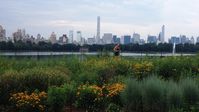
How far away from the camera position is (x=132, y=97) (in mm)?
10172

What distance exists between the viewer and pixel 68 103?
1096 centimetres

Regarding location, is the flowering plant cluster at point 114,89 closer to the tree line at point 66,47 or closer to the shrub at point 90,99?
the shrub at point 90,99

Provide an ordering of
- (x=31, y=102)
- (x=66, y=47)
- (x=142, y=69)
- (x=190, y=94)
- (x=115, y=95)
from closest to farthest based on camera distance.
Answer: (x=190, y=94), (x=31, y=102), (x=115, y=95), (x=142, y=69), (x=66, y=47)

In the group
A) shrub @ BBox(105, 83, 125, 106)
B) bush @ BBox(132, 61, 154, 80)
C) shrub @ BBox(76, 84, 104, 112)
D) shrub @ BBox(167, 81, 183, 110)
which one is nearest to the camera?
shrub @ BBox(167, 81, 183, 110)

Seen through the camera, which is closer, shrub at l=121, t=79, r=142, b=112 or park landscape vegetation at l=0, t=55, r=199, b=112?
park landscape vegetation at l=0, t=55, r=199, b=112

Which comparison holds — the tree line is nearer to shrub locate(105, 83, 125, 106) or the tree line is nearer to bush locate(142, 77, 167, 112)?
shrub locate(105, 83, 125, 106)

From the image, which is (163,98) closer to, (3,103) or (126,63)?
(3,103)

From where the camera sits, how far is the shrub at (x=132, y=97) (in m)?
10.1

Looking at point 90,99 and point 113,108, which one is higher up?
point 90,99

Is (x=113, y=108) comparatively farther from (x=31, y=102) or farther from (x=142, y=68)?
(x=142, y=68)

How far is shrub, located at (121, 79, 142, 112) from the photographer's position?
10.1 meters

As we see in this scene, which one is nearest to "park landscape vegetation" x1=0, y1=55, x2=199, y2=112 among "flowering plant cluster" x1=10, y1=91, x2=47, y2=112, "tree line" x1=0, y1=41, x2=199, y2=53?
"flowering plant cluster" x1=10, y1=91, x2=47, y2=112

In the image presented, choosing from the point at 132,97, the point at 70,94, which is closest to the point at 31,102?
the point at 70,94

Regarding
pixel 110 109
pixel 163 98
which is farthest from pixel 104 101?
pixel 163 98
